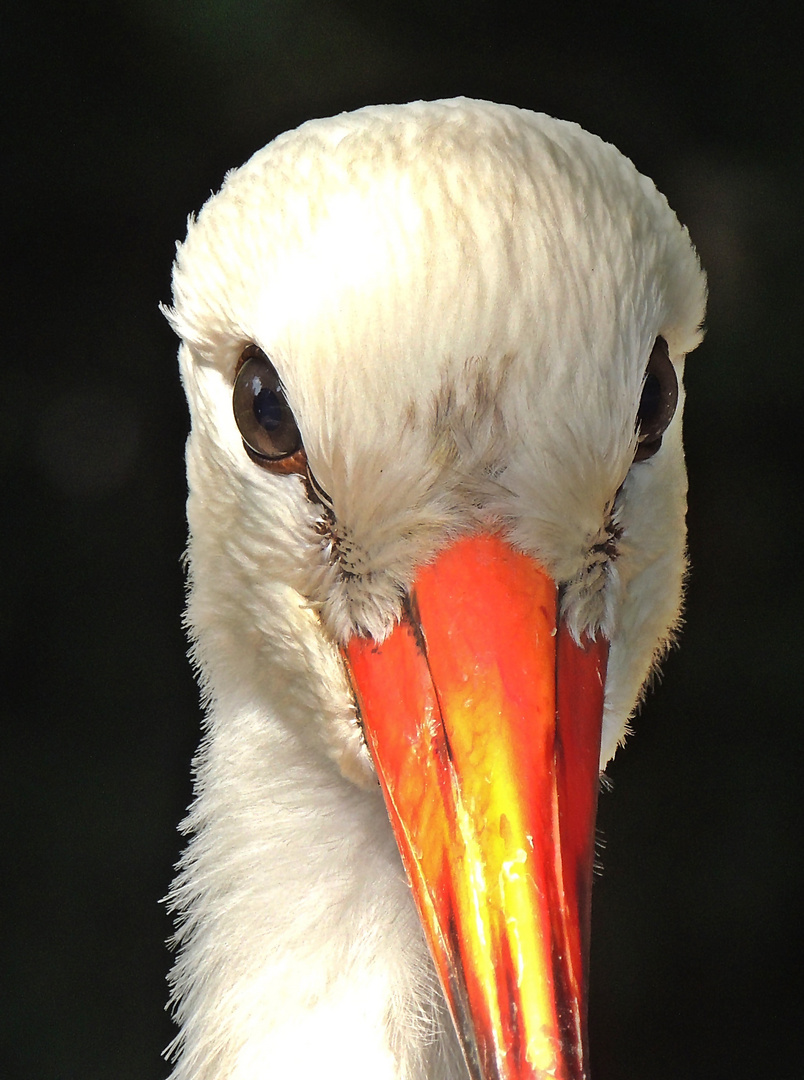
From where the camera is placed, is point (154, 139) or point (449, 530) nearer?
point (449, 530)

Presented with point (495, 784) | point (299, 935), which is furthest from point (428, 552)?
point (299, 935)

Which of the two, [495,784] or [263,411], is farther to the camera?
[263,411]

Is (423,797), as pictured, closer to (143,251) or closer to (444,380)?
(444,380)

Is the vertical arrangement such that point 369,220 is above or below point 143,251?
below

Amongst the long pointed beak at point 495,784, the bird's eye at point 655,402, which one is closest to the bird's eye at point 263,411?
the long pointed beak at point 495,784

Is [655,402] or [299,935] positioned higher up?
[655,402]

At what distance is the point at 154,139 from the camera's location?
1.83 meters

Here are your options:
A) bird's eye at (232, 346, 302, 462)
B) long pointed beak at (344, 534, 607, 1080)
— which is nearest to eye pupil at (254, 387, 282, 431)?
bird's eye at (232, 346, 302, 462)

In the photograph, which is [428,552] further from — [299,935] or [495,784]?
[299,935]

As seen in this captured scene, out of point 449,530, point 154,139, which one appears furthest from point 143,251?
point 449,530

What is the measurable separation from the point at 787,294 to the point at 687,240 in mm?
1019

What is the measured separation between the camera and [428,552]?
0.88 m

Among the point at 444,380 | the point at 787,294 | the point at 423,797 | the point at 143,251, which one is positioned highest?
the point at 143,251

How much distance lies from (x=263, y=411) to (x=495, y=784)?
39cm
